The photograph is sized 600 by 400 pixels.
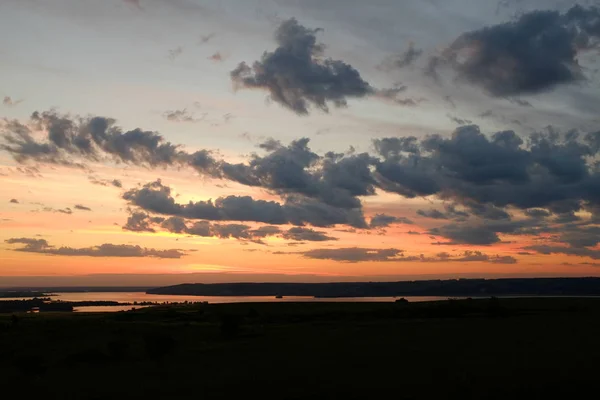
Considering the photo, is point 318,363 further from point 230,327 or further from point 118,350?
point 230,327

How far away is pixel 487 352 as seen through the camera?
41156 mm

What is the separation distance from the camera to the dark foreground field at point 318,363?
1173 inches

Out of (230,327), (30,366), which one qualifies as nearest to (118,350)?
(30,366)

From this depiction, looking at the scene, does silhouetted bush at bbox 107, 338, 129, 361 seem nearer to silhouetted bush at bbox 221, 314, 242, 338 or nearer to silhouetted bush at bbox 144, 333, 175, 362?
silhouetted bush at bbox 144, 333, 175, 362

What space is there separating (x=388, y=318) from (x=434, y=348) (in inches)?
1393

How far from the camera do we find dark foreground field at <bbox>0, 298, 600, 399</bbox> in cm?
2980

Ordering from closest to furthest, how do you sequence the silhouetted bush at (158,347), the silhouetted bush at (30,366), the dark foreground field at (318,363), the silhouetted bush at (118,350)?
the dark foreground field at (318,363), the silhouetted bush at (30,366), the silhouetted bush at (158,347), the silhouetted bush at (118,350)

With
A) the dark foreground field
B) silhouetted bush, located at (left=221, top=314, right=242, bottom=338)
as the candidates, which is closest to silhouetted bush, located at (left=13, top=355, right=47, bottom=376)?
the dark foreground field

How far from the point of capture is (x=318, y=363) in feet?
124

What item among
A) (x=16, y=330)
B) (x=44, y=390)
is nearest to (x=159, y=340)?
(x=44, y=390)

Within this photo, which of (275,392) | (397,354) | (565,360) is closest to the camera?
(275,392)

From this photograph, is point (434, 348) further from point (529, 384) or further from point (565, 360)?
point (529, 384)

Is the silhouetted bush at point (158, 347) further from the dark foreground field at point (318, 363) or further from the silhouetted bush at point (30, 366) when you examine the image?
the silhouetted bush at point (30, 366)

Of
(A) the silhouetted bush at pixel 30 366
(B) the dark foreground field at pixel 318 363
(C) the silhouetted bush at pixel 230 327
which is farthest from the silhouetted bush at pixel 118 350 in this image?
(C) the silhouetted bush at pixel 230 327
